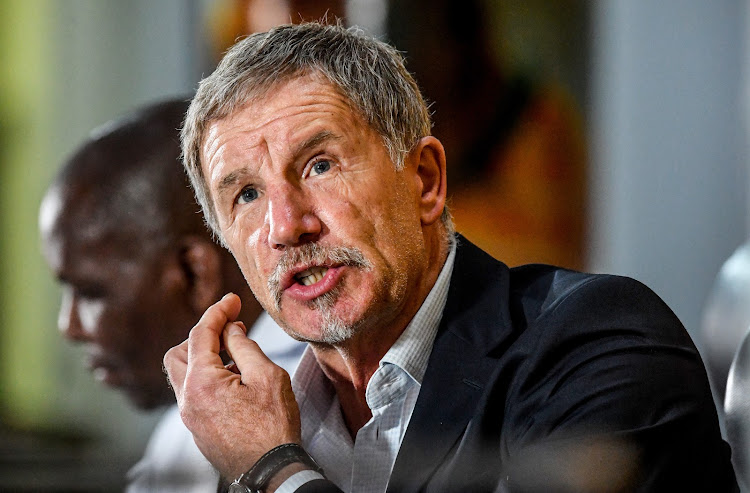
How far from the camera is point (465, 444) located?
2.68 feet

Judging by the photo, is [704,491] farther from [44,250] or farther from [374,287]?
[44,250]

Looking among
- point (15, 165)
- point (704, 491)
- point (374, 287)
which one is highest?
point (15, 165)

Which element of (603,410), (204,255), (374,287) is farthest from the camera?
(204,255)

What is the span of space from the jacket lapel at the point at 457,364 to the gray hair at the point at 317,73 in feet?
0.43

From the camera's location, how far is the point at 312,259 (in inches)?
32.4

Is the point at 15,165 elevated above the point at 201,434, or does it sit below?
above

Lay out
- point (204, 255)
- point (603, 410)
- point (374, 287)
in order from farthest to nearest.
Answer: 1. point (204, 255)
2. point (374, 287)
3. point (603, 410)

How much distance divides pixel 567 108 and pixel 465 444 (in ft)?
0.97

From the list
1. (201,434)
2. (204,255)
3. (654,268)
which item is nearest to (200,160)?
(204,255)

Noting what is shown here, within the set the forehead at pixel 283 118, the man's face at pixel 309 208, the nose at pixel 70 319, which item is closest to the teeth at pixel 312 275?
the man's face at pixel 309 208

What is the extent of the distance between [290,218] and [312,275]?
2.3 inches

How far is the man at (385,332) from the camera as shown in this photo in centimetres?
77

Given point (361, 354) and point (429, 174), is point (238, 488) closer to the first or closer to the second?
point (361, 354)

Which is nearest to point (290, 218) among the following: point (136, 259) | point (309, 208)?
point (309, 208)
